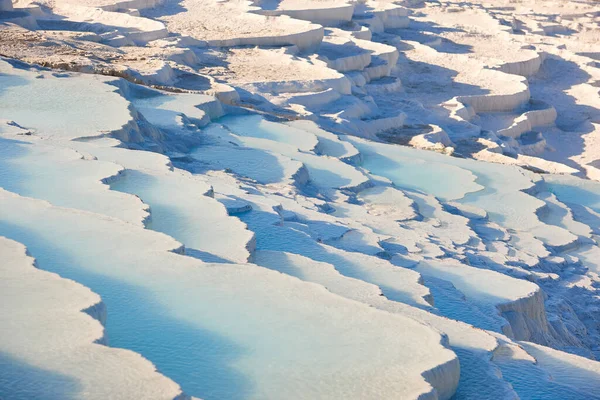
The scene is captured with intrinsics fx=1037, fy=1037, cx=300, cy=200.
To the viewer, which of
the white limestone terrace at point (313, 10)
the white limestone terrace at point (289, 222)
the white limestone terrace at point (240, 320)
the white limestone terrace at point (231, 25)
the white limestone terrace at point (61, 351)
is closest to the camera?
the white limestone terrace at point (61, 351)

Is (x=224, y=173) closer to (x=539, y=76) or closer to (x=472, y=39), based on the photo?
(x=539, y=76)

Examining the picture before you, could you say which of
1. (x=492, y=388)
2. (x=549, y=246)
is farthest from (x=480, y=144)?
(x=492, y=388)

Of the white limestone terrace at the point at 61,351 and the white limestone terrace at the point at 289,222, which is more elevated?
the white limestone terrace at the point at 61,351

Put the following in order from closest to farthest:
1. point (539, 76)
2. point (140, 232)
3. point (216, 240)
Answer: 1. point (140, 232)
2. point (216, 240)
3. point (539, 76)

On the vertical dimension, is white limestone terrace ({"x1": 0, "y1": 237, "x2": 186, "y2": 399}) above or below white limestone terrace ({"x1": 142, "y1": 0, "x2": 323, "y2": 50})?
above

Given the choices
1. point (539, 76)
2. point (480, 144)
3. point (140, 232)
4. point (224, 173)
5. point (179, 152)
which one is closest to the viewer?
point (140, 232)

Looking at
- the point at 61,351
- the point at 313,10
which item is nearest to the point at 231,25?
the point at 313,10

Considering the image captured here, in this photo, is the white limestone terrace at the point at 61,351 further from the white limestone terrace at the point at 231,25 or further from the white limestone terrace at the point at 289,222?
the white limestone terrace at the point at 231,25

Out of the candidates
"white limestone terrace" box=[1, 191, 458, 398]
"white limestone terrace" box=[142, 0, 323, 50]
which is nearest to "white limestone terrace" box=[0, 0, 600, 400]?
"white limestone terrace" box=[1, 191, 458, 398]

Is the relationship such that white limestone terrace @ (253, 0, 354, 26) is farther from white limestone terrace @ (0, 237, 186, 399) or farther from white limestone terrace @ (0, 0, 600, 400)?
white limestone terrace @ (0, 237, 186, 399)

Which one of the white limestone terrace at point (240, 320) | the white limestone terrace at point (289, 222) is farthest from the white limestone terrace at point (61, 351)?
the white limestone terrace at point (240, 320)

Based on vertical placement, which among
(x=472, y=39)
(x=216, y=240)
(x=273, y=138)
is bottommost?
(x=472, y=39)
